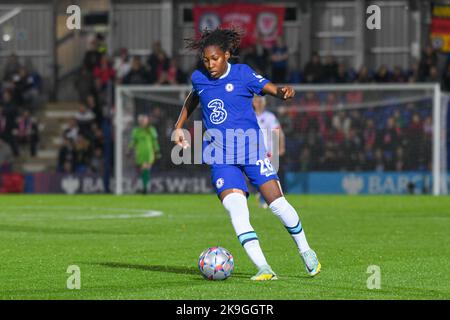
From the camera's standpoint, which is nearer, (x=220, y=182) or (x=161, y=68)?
(x=220, y=182)

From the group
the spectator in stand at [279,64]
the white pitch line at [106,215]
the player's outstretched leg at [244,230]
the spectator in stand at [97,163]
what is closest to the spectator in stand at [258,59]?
the spectator in stand at [279,64]

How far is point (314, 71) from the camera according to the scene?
34.5 metres

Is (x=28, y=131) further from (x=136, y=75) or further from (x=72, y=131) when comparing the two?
(x=136, y=75)

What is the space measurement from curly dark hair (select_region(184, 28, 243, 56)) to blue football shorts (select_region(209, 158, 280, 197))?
1.13m

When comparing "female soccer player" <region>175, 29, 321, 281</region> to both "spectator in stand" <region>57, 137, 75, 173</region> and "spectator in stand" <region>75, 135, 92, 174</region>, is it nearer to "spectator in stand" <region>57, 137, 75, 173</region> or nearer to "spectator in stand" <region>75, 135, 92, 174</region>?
"spectator in stand" <region>57, 137, 75, 173</region>

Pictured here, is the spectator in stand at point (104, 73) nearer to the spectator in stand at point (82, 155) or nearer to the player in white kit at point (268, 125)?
the spectator in stand at point (82, 155)

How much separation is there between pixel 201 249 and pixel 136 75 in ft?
67.4

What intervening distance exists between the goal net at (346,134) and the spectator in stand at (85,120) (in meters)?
1.07

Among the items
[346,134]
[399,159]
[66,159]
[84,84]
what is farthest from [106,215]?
[84,84]

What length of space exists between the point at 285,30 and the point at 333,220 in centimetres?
1976

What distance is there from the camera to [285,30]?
39.6 metres

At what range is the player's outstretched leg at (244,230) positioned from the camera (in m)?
11.1
